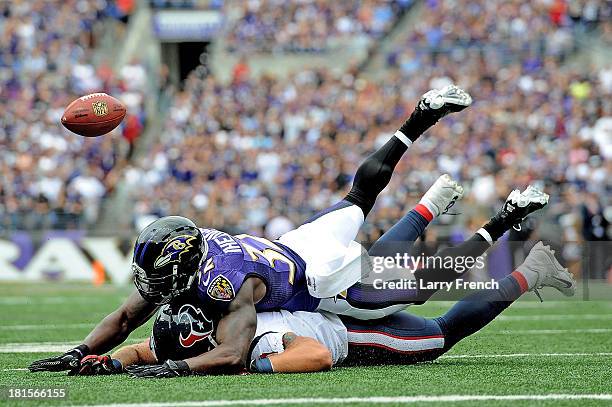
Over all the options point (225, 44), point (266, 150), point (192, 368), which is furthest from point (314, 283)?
point (225, 44)

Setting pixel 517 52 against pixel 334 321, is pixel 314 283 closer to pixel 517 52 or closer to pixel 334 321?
pixel 334 321

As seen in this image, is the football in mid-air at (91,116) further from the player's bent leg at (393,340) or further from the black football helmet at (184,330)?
the player's bent leg at (393,340)

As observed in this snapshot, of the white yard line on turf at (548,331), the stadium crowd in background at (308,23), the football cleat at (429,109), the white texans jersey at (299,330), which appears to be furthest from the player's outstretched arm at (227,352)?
the stadium crowd in background at (308,23)

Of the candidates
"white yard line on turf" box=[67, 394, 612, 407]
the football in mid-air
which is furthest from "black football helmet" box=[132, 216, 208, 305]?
the football in mid-air

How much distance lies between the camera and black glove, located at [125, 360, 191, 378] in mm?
5648

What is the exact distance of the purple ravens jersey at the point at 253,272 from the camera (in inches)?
230

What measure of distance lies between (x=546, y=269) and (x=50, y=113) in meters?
15.2

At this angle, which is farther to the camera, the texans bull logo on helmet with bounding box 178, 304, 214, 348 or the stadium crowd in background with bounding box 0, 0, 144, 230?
the stadium crowd in background with bounding box 0, 0, 144, 230

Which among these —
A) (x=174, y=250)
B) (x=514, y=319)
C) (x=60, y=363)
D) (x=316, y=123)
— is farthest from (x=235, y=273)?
(x=316, y=123)

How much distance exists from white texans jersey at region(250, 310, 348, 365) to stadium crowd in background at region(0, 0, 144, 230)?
12.0 metres

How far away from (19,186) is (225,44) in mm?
5849

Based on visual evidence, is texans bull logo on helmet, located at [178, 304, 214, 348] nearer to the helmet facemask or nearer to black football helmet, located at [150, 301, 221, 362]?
black football helmet, located at [150, 301, 221, 362]

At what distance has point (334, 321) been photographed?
253 inches

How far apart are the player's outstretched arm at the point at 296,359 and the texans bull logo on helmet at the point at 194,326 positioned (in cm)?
35
